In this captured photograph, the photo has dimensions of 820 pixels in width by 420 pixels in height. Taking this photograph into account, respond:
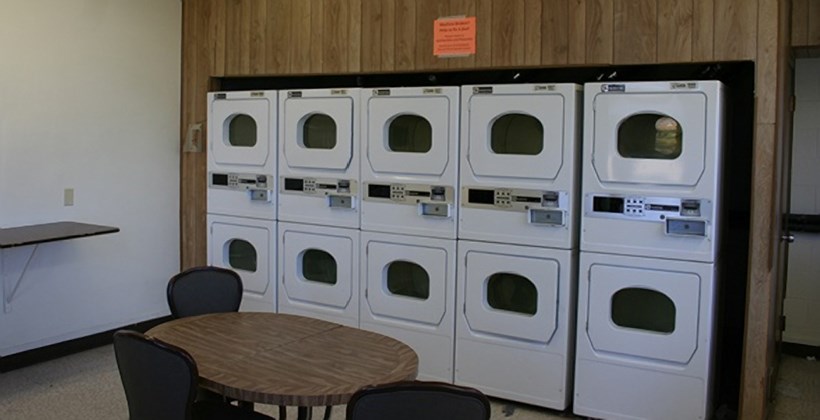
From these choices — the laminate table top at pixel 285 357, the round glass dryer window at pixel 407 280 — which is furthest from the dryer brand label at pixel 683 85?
the laminate table top at pixel 285 357

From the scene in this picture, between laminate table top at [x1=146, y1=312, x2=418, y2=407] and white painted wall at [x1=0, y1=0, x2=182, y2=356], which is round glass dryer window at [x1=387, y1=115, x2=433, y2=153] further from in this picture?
white painted wall at [x1=0, y1=0, x2=182, y2=356]

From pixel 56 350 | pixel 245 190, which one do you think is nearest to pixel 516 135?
pixel 245 190

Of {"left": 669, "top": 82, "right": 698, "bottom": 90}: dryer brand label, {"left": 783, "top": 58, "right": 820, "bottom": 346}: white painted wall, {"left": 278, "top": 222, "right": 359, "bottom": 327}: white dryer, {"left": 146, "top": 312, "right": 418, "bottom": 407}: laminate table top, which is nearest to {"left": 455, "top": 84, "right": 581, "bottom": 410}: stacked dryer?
{"left": 669, "top": 82, "right": 698, "bottom": 90}: dryer brand label

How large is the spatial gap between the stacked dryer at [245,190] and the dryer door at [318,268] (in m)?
0.15

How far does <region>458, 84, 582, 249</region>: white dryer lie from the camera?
3.93 metres

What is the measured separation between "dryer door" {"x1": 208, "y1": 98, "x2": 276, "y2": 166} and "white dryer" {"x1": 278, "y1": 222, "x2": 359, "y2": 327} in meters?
0.58

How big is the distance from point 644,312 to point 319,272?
87.9 inches

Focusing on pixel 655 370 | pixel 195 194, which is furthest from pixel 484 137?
pixel 195 194

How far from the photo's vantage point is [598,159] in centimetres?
386

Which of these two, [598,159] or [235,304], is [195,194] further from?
[598,159]

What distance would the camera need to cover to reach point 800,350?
5.35 m

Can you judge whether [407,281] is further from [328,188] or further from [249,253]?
[249,253]

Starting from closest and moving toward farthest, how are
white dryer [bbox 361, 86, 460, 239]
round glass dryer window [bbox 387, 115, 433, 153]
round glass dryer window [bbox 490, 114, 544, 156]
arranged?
round glass dryer window [bbox 490, 114, 544, 156]
white dryer [bbox 361, 86, 460, 239]
round glass dryer window [bbox 387, 115, 433, 153]

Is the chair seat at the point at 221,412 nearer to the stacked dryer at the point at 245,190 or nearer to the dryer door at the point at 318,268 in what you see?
the dryer door at the point at 318,268
